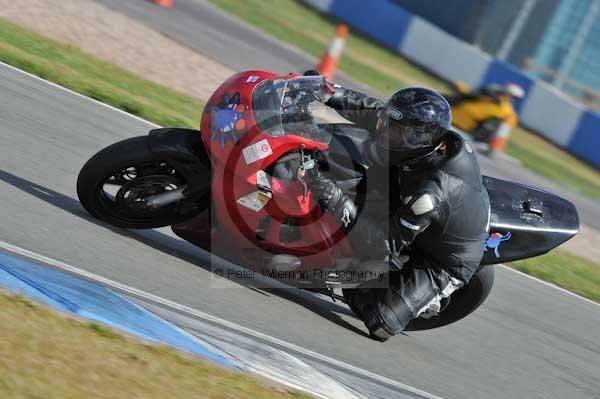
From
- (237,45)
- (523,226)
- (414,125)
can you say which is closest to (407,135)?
(414,125)

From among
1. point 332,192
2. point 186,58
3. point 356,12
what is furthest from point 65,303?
point 356,12

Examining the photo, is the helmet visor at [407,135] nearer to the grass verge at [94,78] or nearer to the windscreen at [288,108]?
the windscreen at [288,108]

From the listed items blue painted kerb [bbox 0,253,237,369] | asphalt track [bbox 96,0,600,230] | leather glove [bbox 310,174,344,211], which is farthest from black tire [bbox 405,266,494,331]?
asphalt track [bbox 96,0,600,230]

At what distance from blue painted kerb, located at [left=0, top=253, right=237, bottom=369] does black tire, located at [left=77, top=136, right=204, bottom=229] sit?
0.76 m

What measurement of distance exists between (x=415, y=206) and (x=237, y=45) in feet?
36.3

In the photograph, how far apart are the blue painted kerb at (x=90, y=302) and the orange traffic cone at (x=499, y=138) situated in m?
12.2

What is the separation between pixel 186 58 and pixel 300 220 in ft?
26.4

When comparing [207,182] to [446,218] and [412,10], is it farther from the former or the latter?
[412,10]

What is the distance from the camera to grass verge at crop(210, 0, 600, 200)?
57.9ft

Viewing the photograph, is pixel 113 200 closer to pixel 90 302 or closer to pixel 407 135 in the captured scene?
→ pixel 90 302

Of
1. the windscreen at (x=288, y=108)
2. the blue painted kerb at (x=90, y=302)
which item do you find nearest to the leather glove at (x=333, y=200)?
the windscreen at (x=288, y=108)

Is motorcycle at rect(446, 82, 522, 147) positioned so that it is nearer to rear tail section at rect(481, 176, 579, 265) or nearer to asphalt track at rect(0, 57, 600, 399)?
asphalt track at rect(0, 57, 600, 399)

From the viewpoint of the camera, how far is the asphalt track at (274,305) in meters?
5.10

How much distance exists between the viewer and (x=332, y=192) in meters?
5.01
